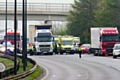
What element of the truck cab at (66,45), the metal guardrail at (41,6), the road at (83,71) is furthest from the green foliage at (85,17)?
the road at (83,71)

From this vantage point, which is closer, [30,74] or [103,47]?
[30,74]

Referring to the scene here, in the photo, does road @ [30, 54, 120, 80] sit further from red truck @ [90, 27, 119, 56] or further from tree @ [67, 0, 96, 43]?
tree @ [67, 0, 96, 43]

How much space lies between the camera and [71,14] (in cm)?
11194

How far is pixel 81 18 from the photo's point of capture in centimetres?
11231

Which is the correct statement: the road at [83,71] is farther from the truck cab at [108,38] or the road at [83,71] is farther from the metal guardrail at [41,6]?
the metal guardrail at [41,6]

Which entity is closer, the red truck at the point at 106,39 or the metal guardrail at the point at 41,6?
the red truck at the point at 106,39

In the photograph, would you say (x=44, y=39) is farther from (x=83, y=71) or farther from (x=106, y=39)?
(x=83, y=71)

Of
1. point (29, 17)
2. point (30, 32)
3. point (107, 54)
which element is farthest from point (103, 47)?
point (29, 17)

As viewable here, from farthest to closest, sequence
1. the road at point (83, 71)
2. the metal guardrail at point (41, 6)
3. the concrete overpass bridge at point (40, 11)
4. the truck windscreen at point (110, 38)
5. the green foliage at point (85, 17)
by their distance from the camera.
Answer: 1. the green foliage at point (85, 17)
2. the metal guardrail at point (41, 6)
3. the concrete overpass bridge at point (40, 11)
4. the truck windscreen at point (110, 38)
5. the road at point (83, 71)

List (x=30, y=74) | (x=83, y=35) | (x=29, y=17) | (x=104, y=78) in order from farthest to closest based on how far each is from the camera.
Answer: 1. (x=83, y=35)
2. (x=29, y=17)
3. (x=30, y=74)
4. (x=104, y=78)

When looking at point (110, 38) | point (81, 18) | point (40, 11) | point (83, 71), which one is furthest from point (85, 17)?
point (83, 71)

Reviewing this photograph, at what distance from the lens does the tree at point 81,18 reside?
360 ft

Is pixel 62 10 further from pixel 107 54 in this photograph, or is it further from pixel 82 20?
pixel 107 54

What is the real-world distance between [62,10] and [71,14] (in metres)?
18.4
